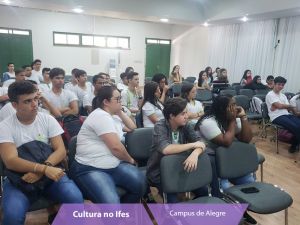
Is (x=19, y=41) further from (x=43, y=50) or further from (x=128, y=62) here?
(x=128, y=62)

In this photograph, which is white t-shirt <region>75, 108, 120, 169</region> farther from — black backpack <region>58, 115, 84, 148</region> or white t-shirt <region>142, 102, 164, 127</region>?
white t-shirt <region>142, 102, 164, 127</region>

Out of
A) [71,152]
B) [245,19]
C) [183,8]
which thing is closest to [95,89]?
[71,152]

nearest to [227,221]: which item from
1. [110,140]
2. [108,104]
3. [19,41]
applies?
[110,140]

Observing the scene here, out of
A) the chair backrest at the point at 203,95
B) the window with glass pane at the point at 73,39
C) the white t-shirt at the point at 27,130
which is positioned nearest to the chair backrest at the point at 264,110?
the chair backrest at the point at 203,95

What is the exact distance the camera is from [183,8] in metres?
7.91

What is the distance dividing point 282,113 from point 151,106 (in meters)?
2.64

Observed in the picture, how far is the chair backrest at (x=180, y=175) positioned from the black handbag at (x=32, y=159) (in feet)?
2.68

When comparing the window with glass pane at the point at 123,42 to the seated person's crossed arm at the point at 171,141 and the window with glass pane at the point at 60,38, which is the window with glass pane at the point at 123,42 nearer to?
the window with glass pane at the point at 60,38

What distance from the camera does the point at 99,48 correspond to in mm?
11008

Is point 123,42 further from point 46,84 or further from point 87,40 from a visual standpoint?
point 46,84

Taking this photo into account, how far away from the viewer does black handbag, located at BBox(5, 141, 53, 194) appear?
181cm

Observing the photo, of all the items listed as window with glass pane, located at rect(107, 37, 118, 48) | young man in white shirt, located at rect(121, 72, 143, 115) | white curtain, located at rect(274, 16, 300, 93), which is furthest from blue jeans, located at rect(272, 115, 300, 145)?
window with glass pane, located at rect(107, 37, 118, 48)

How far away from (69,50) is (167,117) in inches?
363

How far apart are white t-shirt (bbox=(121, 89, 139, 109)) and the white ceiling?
11.8ft
